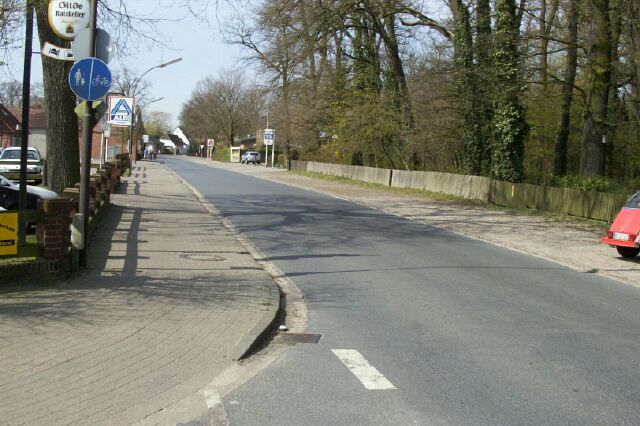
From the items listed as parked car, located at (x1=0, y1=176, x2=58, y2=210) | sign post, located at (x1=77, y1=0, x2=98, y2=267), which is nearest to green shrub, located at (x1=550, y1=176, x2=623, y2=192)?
parked car, located at (x1=0, y1=176, x2=58, y2=210)

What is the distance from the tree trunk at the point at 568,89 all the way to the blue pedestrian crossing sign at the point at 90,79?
758 inches

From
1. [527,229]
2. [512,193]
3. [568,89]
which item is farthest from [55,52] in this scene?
[568,89]

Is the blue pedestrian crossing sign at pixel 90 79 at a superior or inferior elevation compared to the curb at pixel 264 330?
superior

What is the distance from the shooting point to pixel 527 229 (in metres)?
18.1

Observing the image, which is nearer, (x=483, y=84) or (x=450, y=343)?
(x=450, y=343)

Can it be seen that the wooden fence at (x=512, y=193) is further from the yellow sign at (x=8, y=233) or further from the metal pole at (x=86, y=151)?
the yellow sign at (x=8, y=233)

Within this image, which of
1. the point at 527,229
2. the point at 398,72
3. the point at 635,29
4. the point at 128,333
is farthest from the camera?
the point at 398,72

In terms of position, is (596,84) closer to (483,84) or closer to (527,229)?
(483,84)

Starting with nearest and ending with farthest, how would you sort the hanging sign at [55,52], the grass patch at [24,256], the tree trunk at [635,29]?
the grass patch at [24,256] → the hanging sign at [55,52] → the tree trunk at [635,29]

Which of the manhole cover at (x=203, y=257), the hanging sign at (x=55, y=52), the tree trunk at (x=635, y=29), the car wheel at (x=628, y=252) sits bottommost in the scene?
the manhole cover at (x=203, y=257)

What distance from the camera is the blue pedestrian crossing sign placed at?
8.70 meters

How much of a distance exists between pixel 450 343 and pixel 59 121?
10.9 m

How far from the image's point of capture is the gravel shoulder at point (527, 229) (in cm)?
1266

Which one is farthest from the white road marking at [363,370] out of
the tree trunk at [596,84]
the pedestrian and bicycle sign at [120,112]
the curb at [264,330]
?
the tree trunk at [596,84]
